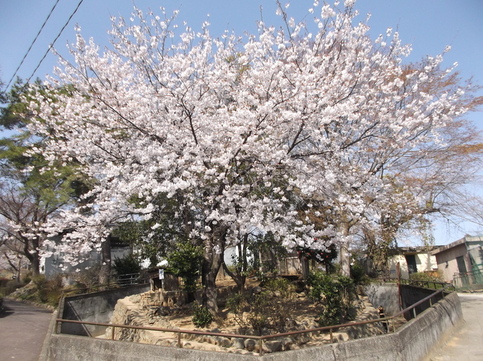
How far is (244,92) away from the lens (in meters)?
9.12

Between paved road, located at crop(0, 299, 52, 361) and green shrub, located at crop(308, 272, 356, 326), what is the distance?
8.18 m

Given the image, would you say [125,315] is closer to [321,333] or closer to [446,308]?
[321,333]

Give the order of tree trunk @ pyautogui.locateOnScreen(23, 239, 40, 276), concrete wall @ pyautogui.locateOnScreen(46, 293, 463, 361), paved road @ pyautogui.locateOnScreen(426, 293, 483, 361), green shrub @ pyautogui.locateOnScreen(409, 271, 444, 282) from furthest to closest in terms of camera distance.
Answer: tree trunk @ pyautogui.locateOnScreen(23, 239, 40, 276) < green shrub @ pyautogui.locateOnScreen(409, 271, 444, 282) < paved road @ pyautogui.locateOnScreen(426, 293, 483, 361) < concrete wall @ pyautogui.locateOnScreen(46, 293, 463, 361)

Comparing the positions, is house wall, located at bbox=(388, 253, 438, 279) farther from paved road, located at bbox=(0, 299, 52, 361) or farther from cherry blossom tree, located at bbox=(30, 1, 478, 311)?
paved road, located at bbox=(0, 299, 52, 361)

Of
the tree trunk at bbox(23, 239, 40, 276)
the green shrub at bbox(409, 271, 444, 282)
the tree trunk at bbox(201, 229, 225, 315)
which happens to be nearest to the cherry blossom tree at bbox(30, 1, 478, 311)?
the tree trunk at bbox(201, 229, 225, 315)

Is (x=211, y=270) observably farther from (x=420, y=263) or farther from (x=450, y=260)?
(x=420, y=263)

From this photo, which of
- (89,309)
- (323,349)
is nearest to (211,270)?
(323,349)

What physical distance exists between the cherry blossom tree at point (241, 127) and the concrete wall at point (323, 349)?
120 inches

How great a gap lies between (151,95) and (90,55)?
297 centimetres

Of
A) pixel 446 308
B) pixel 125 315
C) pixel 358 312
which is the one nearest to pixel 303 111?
pixel 446 308

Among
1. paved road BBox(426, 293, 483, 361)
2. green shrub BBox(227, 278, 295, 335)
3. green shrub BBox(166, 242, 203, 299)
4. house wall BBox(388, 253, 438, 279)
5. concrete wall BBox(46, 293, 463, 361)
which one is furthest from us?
house wall BBox(388, 253, 438, 279)

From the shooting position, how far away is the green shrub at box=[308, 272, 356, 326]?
10.4 meters

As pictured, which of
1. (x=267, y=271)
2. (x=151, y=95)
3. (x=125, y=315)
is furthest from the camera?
(x=267, y=271)

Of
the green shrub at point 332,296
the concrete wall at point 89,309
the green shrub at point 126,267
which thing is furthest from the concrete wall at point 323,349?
the green shrub at point 126,267
